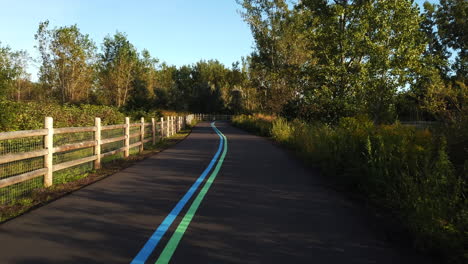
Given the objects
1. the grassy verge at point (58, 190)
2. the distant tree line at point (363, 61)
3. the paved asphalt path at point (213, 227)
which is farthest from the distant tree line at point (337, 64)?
the grassy verge at point (58, 190)

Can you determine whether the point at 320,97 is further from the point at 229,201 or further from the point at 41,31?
the point at 41,31

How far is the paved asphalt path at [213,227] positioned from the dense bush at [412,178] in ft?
1.57

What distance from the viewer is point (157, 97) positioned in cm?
8069

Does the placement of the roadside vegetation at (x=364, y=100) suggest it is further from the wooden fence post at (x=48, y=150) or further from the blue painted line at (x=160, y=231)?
the wooden fence post at (x=48, y=150)

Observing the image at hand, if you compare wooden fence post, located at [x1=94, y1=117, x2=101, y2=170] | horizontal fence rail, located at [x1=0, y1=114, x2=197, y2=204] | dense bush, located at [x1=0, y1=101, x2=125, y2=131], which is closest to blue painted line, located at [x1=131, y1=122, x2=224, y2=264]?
horizontal fence rail, located at [x1=0, y1=114, x2=197, y2=204]

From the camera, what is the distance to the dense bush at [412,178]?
14.9 feet

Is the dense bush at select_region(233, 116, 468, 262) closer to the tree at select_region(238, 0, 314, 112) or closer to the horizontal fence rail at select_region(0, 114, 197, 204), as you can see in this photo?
the horizontal fence rail at select_region(0, 114, 197, 204)

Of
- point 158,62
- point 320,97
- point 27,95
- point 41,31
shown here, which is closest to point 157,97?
point 158,62

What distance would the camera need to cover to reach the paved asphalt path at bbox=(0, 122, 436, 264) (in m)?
4.13

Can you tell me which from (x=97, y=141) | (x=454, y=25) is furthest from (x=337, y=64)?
(x=454, y=25)

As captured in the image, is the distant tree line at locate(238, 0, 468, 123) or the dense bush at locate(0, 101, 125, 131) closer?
the dense bush at locate(0, 101, 125, 131)

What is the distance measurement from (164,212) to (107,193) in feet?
6.79

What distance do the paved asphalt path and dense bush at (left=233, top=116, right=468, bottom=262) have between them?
479mm

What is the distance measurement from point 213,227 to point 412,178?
3.34 m
